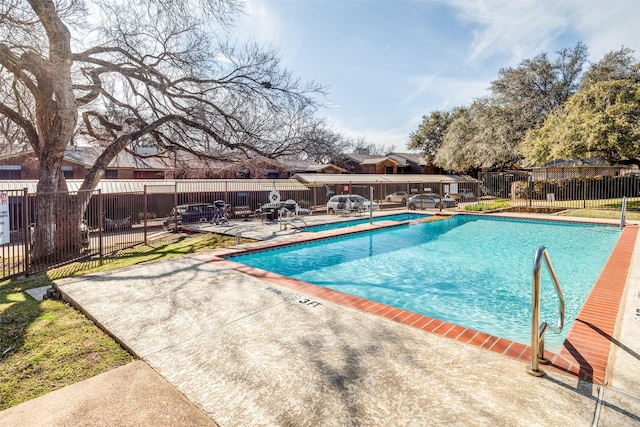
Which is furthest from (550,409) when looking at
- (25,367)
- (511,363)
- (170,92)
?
(170,92)

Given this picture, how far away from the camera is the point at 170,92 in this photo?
12984mm

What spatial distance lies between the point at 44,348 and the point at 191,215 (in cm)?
1290

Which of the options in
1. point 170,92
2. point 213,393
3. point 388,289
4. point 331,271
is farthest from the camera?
point 170,92

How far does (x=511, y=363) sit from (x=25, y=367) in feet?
14.9

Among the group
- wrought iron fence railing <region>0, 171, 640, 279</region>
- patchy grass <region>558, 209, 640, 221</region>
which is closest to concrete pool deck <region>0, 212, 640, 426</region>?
wrought iron fence railing <region>0, 171, 640, 279</region>

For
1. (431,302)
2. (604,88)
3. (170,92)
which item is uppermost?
(604,88)

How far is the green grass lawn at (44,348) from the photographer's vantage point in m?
3.02

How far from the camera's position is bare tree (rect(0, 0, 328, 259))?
860 centimetres

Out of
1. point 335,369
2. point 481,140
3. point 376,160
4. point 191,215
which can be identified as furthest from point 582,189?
point 335,369

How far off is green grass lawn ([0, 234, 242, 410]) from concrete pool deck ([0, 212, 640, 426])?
18 cm

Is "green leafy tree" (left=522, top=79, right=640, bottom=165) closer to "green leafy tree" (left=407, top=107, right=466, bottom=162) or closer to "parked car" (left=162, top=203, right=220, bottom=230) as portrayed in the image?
"parked car" (left=162, top=203, right=220, bottom=230)

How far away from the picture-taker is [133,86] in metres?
13.2

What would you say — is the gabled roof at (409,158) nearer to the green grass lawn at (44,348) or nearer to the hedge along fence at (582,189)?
the hedge along fence at (582,189)

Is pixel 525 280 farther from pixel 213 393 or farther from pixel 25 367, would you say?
pixel 25 367
